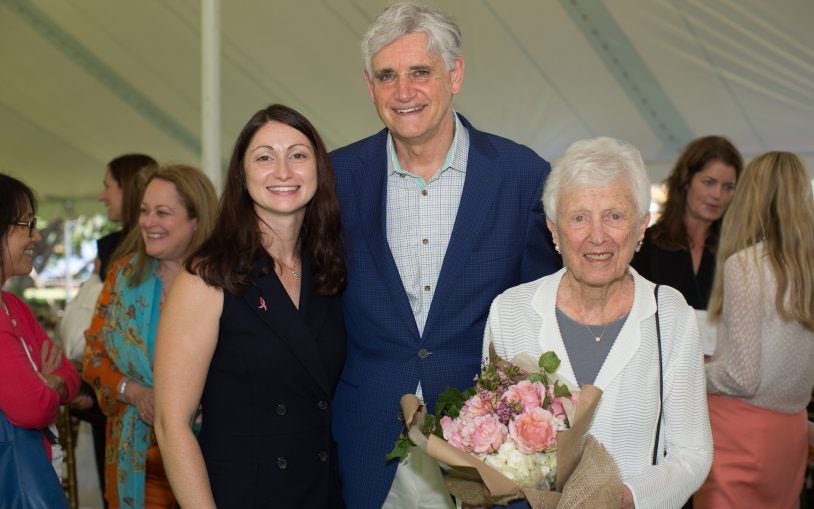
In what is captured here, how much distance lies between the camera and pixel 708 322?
3.84 meters

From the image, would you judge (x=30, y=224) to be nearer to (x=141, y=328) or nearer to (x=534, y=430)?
(x=141, y=328)

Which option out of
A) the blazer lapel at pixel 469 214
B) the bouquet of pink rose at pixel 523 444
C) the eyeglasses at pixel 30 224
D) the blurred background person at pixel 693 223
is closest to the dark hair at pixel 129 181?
the eyeglasses at pixel 30 224

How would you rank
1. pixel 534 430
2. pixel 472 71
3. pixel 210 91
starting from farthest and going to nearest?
pixel 472 71
pixel 210 91
pixel 534 430

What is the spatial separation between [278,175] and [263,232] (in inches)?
6.7

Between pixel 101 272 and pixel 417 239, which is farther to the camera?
pixel 101 272

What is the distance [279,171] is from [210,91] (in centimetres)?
285

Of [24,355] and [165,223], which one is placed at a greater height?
[165,223]

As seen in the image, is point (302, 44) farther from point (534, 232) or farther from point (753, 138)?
point (534, 232)

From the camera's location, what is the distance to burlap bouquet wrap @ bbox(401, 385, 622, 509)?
2016 mm

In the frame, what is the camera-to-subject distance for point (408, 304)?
2.79 meters

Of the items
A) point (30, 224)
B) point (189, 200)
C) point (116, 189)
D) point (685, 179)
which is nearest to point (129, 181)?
point (116, 189)

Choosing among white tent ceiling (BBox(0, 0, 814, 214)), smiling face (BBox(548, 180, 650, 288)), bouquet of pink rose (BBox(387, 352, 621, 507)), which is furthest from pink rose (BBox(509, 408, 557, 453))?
white tent ceiling (BBox(0, 0, 814, 214))

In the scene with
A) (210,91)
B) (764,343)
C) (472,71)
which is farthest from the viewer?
(472,71)

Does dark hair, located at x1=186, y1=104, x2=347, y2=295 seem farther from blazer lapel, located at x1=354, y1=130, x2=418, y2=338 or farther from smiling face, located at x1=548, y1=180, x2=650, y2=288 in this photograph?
smiling face, located at x1=548, y1=180, x2=650, y2=288
